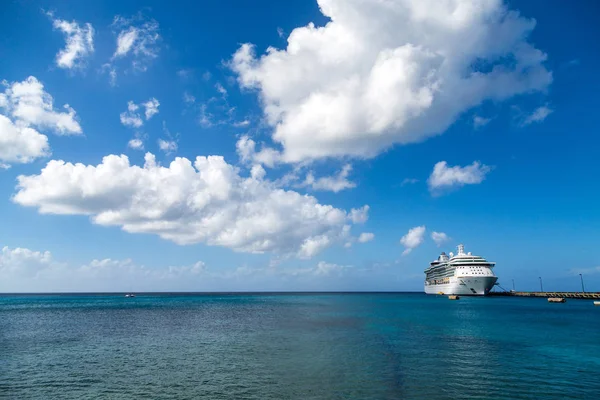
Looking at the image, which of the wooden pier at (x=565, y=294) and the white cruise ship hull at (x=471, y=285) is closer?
the white cruise ship hull at (x=471, y=285)

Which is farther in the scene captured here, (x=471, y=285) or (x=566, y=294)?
(x=566, y=294)

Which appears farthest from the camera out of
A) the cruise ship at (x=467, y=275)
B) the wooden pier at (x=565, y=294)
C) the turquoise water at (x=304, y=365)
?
the wooden pier at (x=565, y=294)

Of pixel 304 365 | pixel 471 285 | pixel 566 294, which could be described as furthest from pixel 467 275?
pixel 304 365

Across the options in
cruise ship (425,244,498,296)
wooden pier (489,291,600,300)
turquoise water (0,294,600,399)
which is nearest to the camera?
turquoise water (0,294,600,399)

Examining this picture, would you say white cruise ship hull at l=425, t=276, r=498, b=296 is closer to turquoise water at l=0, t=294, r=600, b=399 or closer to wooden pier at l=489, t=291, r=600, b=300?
wooden pier at l=489, t=291, r=600, b=300

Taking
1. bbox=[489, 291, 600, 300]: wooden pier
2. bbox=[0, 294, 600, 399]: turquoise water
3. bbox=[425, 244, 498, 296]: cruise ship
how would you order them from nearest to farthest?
bbox=[0, 294, 600, 399]: turquoise water
bbox=[425, 244, 498, 296]: cruise ship
bbox=[489, 291, 600, 300]: wooden pier

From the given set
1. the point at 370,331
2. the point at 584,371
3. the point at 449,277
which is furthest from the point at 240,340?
the point at 449,277

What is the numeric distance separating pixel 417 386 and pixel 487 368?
30.3 ft

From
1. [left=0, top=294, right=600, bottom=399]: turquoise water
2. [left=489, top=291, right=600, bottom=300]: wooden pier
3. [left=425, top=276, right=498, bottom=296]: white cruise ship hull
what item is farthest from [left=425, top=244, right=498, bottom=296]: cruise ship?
[left=0, top=294, right=600, bottom=399]: turquoise water

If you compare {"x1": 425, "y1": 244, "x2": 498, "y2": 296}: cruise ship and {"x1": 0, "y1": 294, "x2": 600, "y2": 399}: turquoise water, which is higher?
{"x1": 425, "y1": 244, "x2": 498, "y2": 296}: cruise ship

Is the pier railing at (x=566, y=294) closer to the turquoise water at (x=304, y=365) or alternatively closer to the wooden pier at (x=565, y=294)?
the wooden pier at (x=565, y=294)

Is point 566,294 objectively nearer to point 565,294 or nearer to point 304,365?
point 565,294

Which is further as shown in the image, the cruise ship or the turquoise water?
the cruise ship

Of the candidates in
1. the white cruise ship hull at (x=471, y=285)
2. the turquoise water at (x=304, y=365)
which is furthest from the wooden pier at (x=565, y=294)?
the turquoise water at (x=304, y=365)
